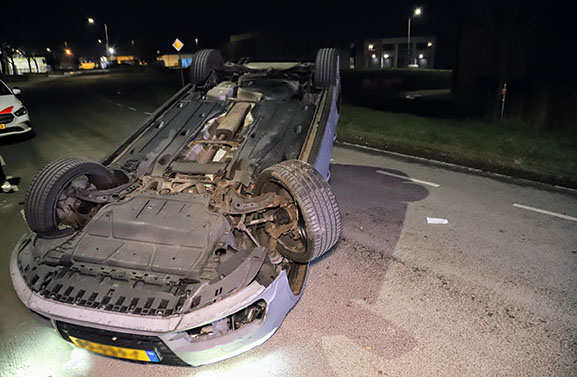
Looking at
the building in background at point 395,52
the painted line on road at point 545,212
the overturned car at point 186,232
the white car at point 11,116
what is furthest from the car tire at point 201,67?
the building in background at point 395,52

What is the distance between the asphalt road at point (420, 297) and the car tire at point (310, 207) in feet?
2.04

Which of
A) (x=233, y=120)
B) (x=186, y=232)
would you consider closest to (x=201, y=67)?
(x=233, y=120)

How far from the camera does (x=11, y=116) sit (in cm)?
1029

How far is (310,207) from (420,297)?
1.49 metres

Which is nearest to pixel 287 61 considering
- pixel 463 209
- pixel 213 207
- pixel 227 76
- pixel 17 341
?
pixel 227 76

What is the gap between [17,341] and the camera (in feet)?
11.5

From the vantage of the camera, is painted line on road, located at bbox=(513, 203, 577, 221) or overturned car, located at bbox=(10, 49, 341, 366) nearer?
overturned car, located at bbox=(10, 49, 341, 366)

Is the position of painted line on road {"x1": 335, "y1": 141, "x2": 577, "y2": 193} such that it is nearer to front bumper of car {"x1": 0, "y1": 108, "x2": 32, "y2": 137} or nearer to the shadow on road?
the shadow on road

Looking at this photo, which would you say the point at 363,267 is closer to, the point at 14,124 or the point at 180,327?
the point at 180,327

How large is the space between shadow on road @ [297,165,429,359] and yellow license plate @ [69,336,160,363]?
4.59 ft

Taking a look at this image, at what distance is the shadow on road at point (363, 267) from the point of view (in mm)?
3498

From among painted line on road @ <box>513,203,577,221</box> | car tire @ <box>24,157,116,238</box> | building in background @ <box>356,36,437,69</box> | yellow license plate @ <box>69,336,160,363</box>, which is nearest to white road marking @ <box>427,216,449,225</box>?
painted line on road @ <box>513,203,577,221</box>

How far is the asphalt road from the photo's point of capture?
3186 millimetres

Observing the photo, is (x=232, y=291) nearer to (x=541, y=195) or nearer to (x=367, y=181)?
(x=367, y=181)
